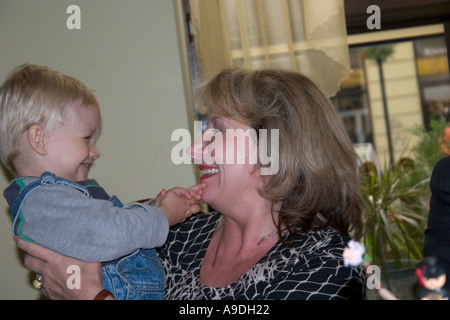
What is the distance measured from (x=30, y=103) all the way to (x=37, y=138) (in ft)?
0.27

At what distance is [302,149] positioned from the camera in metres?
1.24

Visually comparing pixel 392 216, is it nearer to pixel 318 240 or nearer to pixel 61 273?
pixel 318 240

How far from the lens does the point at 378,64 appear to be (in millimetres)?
3836

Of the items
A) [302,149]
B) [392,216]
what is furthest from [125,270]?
[392,216]

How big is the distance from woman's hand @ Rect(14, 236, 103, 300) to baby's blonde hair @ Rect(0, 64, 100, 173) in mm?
243

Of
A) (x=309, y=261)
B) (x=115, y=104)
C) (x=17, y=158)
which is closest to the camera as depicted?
(x=309, y=261)

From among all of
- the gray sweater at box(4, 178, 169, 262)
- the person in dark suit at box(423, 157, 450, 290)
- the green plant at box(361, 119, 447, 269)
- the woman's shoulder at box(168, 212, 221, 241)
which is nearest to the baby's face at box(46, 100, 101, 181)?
the gray sweater at box(4, 178, 169, 262)

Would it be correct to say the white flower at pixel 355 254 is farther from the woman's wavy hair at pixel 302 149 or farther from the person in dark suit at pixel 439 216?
Answer: the woman's wavy hair at pixel 302 149

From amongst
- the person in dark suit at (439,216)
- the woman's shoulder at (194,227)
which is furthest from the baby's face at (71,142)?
the person in dark suit at (439,216)

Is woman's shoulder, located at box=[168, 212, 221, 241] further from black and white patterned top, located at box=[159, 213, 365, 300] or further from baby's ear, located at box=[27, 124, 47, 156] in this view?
baby's ear, located at box=[27, 124, 47, 156]
